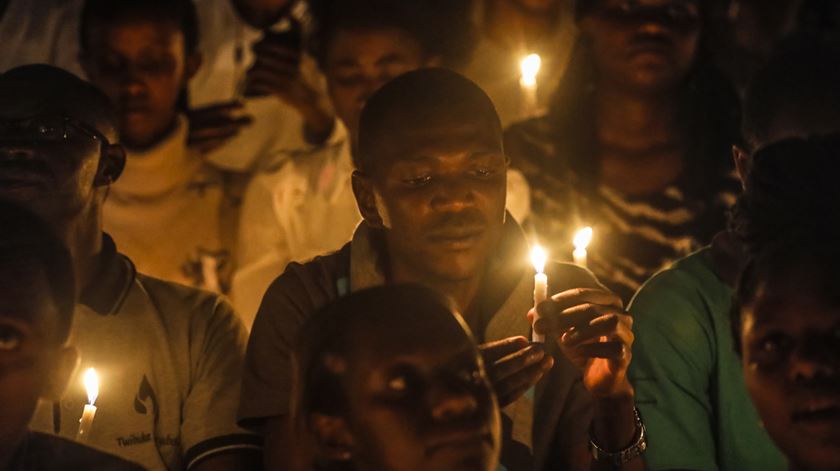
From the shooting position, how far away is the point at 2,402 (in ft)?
11.3

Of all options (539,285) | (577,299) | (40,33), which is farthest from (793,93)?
(40,33)

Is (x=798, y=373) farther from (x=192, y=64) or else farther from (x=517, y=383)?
(x=192, y=64)

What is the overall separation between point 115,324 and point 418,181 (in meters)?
0.88

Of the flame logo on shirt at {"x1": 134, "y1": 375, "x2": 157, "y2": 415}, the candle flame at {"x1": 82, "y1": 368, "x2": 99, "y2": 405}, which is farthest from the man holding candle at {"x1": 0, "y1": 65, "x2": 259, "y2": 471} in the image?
the candle flame at {"x1": 82, "y1": 368, "x2": 99, "y2": 405}

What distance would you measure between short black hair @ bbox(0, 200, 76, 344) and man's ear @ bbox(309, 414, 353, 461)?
697 millimetres

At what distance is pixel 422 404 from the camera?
3.17m

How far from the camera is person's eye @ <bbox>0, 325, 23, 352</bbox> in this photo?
3458 mm

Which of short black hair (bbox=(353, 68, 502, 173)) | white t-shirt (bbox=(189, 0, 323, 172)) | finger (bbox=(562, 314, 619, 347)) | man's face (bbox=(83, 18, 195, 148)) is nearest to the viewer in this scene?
finger (bbox=(562, 314, 619, 347))

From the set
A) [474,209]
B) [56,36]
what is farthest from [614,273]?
[56,36]

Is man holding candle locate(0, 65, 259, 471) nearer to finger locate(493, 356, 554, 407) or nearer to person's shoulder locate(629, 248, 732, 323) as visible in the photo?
finger locate(493, 356, 554, 407)

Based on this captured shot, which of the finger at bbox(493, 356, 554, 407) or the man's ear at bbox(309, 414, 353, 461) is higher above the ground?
the finger at bbox(493, 356, 554, 407)

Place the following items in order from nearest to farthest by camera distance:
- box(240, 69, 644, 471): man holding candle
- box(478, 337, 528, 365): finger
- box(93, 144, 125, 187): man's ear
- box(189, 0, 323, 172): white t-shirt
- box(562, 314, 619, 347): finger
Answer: box(478, 337, 528, 365): finger, box(562, 314, 619, 347): finger, box(240, 69, 644, 471): man holding candle, box(93, 144, 125, 187): man's ear, box(189, 0, 323, 172): white t-shirt

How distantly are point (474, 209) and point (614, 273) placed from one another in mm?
1313

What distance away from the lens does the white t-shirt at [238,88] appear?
19.7 feet
